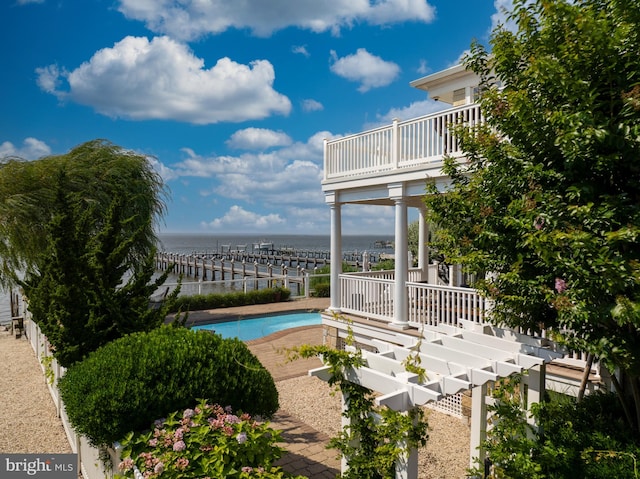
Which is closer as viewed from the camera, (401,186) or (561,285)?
(561,285)

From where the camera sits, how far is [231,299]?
18391mm

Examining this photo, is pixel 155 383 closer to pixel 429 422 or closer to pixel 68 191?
pixel 429 422

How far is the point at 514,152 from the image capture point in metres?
3.39

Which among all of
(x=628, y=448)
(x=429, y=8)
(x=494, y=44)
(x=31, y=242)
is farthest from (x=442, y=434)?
(x=31, y=242)

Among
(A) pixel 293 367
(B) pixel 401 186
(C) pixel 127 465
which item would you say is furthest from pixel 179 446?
(A) pixel 293 367

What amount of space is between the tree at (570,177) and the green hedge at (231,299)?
14.7 metres

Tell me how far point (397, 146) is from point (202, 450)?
22.6 ft

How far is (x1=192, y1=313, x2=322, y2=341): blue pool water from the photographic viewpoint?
15.2 m

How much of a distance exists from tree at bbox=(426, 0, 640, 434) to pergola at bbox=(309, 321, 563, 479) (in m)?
0.41

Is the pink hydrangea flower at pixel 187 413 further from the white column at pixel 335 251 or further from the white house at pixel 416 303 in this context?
the white column at pixel 335 251

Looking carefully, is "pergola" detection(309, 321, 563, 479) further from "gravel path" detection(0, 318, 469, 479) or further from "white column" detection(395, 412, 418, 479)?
"gravel path" detection(0, 318, 469, 479)

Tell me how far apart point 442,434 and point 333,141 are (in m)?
6.84

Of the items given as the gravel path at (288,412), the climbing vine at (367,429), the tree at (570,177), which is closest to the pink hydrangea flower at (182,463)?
the climbing vine at (367,429)

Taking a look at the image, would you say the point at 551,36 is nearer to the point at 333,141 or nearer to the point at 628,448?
the point at 628,448
